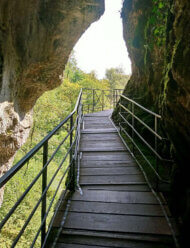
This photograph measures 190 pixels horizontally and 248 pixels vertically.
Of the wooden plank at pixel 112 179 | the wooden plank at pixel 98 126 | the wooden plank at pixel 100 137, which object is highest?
the wooden plank at pixel 98 126

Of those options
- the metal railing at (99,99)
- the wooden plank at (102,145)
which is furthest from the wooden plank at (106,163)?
the metal railing at (99,99)

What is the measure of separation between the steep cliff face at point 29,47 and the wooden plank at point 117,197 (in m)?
3.55

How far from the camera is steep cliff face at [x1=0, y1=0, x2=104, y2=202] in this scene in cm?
517

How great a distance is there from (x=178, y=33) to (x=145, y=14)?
544 centimetres

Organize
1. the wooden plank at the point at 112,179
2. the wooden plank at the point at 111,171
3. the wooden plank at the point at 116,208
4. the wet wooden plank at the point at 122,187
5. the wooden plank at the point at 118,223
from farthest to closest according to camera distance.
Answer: the wooden plank at the point at 111,171, the wooden plank at the point at 112,179, the wet wooden plank at the point at 122,187, the wooden plank at the point at 116,208, the wooden plank at the point at 118,223

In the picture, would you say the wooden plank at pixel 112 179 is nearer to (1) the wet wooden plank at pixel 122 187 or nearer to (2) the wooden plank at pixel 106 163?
(1) the wet wooden plank at pixel 122 187

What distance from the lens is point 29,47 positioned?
5.92 meters

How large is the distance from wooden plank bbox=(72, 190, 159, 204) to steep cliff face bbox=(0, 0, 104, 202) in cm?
355

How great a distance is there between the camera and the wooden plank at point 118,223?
208 centimetres

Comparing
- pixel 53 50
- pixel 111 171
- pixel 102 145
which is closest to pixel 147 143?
pixel 111 171

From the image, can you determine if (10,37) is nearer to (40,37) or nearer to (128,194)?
(40,37)

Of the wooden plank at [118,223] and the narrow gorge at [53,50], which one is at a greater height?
the narrow gorge at [53,50]

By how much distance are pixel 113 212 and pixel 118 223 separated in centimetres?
21

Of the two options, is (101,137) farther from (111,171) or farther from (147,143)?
(147,143)
